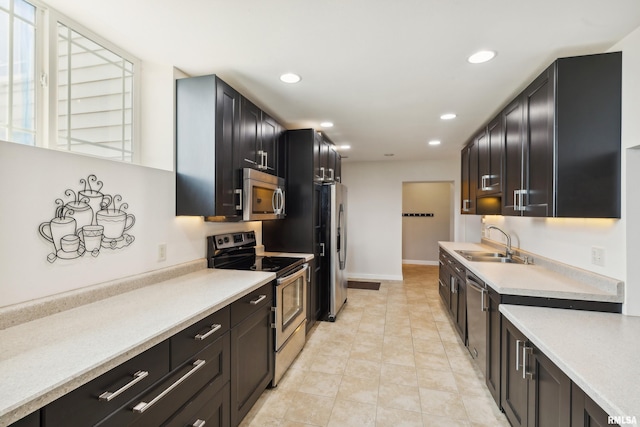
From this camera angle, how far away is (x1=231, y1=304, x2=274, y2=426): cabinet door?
1.72m

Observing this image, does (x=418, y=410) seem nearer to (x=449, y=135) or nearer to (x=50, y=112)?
(x=50, y=112)

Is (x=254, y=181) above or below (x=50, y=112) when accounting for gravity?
below

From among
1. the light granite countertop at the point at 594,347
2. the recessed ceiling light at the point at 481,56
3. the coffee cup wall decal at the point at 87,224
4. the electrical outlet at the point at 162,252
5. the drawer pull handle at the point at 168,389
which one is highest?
the recessed ceiling light at the point at 481,56

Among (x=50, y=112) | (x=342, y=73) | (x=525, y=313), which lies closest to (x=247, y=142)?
(x=342, y=73)

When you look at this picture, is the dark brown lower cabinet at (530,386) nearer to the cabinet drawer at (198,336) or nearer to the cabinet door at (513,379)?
the cabinet door at (513,379)

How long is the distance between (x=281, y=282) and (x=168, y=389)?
1.16 metres

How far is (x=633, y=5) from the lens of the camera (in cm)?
143

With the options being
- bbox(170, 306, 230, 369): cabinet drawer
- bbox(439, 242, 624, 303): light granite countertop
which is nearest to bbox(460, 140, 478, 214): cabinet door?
bbox(439, 242, 624, 303): light granite countertop

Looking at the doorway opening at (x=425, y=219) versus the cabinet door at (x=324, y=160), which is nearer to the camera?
the cabinet door at (x=324, y=160)

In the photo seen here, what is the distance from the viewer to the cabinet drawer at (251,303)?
173cm

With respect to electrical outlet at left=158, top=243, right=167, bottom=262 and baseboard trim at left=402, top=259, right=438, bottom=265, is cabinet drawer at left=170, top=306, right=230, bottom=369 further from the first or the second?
baseboard trim at left=402, top=259, right=438, bottom=265

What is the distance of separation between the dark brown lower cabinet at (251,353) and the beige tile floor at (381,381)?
0.18m

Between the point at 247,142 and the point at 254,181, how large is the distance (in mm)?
361

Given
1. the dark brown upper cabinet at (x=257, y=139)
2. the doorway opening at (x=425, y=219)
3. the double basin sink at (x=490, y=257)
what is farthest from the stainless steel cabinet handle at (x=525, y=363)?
the doorway opening at (x=425, y=219)
